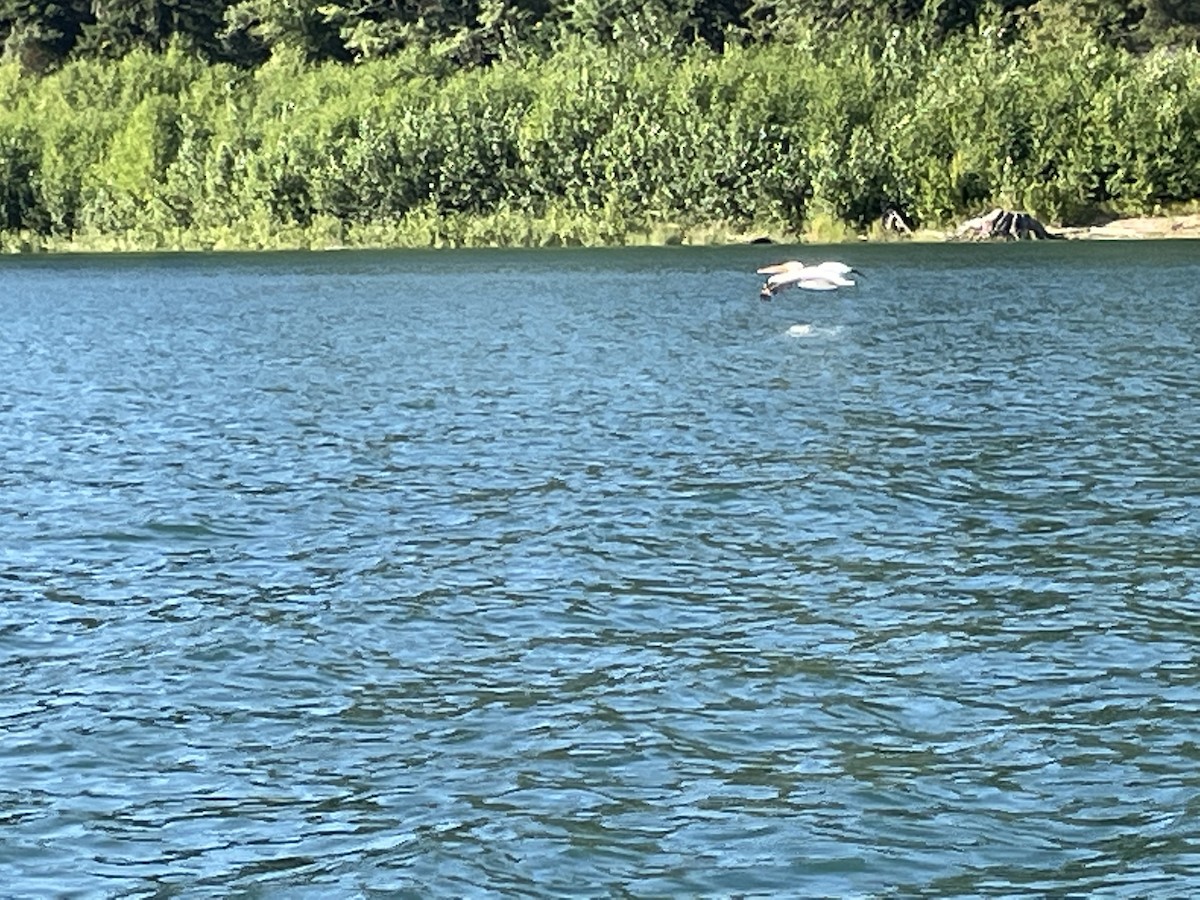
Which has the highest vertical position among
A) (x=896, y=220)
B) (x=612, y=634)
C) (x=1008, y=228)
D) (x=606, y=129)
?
(x=606, y=129)

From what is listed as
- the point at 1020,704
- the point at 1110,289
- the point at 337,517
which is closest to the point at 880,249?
the point at 1110,289

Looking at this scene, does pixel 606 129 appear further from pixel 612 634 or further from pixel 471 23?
pixel 612 634

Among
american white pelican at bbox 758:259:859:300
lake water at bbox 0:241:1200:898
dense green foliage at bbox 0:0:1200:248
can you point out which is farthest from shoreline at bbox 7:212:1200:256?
lake water at bbox 0:241:1200:898

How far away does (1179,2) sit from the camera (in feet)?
358

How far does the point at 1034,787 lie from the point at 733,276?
57.7m

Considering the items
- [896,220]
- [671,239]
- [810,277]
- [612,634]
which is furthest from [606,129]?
[612,634]

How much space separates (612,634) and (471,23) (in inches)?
4530

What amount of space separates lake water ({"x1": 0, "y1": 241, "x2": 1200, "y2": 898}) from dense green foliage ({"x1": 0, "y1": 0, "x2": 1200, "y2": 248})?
5626 centimetres

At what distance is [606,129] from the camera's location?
104688mm

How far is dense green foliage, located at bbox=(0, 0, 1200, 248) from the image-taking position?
9406 cm

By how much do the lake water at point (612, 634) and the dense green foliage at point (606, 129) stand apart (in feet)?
185

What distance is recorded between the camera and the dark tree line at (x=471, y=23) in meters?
111

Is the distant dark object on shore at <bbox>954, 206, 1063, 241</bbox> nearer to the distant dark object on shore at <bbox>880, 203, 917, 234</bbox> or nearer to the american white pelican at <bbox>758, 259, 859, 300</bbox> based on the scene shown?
the distant dark object on shore at <bbox>880, 203, 917, 234</bbox>

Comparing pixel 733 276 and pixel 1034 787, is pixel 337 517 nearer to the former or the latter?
pixel 1034 787
